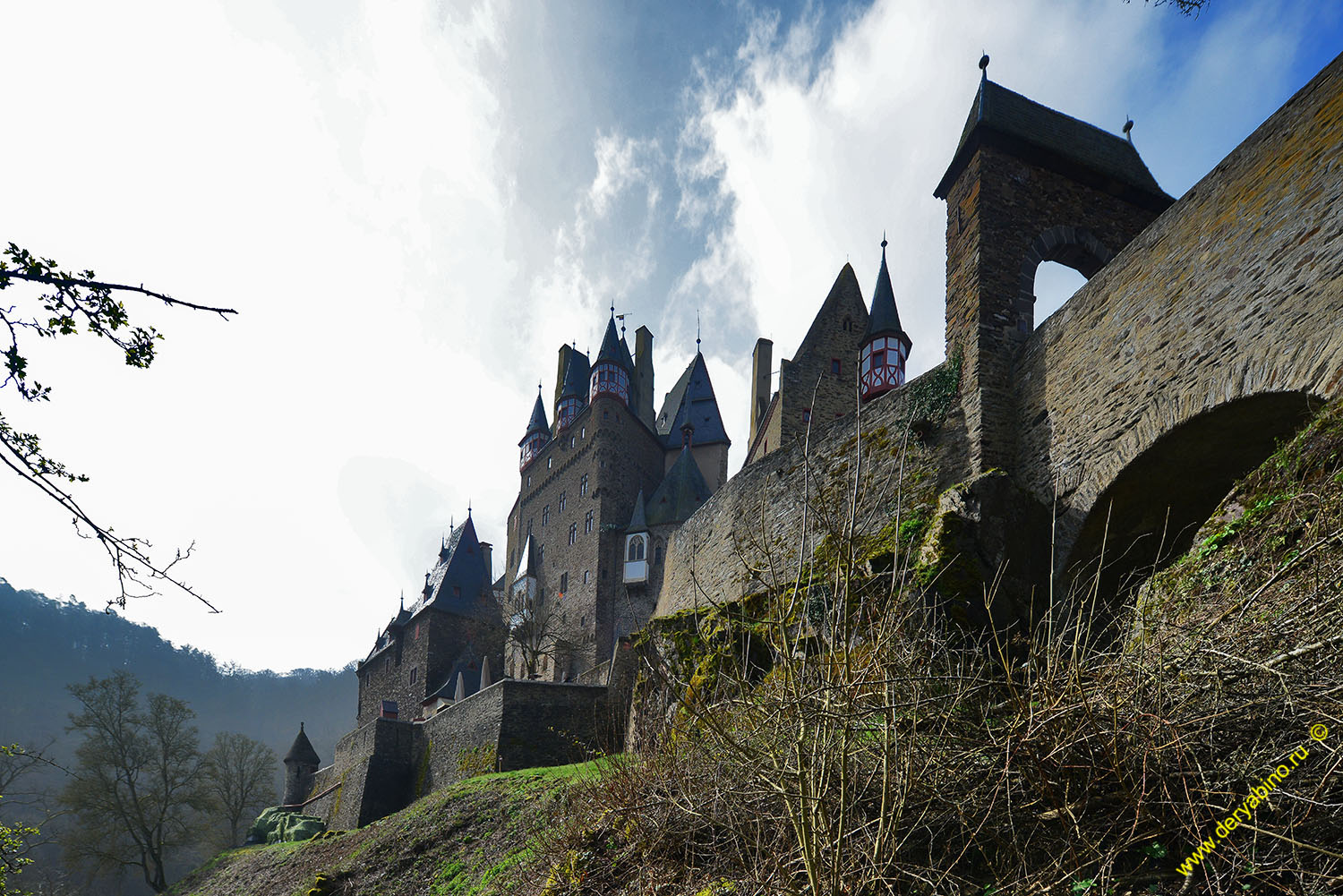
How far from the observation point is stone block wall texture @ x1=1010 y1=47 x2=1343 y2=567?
607cm

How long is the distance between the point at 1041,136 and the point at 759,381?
2028cm

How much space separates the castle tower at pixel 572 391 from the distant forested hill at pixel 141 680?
41.9m

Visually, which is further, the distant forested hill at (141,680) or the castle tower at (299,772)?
the distant forested hill at (141,680)

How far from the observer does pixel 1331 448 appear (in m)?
4.88

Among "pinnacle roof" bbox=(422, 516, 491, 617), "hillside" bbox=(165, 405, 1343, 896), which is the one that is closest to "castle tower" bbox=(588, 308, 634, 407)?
"pinnacle roof" bbox=(422, 516, 491, 617)

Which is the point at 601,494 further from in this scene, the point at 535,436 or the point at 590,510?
the point at 535,436

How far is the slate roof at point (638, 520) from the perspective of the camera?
3638cm

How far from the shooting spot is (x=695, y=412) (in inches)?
1667

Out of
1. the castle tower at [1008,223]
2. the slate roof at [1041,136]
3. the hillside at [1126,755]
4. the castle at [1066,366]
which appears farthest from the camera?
the slate roof at [1041,136]

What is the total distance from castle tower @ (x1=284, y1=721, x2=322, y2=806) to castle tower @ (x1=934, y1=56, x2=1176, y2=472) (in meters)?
30.8

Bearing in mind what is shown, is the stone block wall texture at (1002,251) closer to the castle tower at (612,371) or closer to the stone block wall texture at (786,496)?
the stone block wall texture at (786,496)

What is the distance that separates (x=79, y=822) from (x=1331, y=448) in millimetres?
40416

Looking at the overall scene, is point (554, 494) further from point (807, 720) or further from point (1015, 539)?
point (807, 720)

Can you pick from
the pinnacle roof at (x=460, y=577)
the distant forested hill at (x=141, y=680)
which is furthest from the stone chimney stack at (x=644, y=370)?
the distant forested hill at (x=141, y=680)
